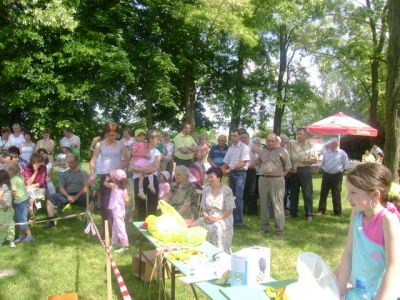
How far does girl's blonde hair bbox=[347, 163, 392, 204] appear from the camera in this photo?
2084mm

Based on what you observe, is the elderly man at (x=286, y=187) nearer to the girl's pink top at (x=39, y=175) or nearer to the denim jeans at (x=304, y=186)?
the denim jeans at (x=304, y=186)

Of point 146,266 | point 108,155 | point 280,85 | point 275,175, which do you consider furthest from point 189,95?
point 146,266

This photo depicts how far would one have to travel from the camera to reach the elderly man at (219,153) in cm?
830

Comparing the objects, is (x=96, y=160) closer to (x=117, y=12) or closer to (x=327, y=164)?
(x=327, y=164)

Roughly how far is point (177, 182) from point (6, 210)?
263cm

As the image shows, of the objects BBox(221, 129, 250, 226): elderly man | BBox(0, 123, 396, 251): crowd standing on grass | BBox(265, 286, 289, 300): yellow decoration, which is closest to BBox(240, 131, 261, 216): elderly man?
BBox(0, 123, 396, 251): crowd standing on grass

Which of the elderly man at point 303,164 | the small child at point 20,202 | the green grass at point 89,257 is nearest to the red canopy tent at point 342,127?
the elderly man at point 303,164

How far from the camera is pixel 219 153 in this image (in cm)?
834

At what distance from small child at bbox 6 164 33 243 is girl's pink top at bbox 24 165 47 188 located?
1244mm

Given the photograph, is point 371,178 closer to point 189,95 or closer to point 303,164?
point 303,164

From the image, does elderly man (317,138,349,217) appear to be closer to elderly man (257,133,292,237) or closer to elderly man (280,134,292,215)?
elderly man (280,134,292,215)

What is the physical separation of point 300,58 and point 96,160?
21.8m

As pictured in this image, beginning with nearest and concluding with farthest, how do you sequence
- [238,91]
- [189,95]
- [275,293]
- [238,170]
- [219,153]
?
[275,293] < [238,170] < [219,153] < [189,95] < [238,91]

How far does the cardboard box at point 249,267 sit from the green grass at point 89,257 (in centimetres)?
160
